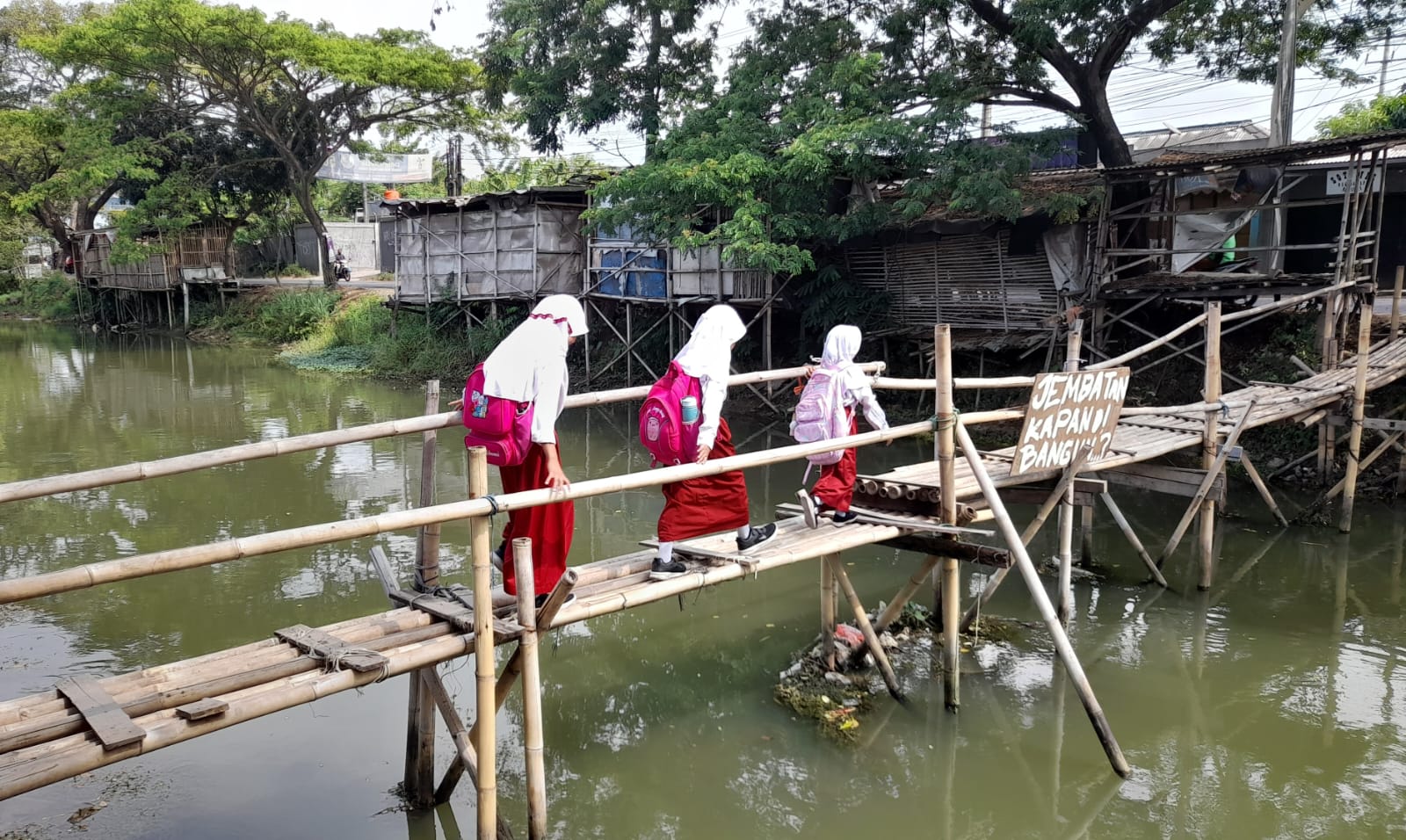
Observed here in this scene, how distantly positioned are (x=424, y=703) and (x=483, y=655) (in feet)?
3.44

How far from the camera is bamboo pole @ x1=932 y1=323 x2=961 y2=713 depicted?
16.7ft

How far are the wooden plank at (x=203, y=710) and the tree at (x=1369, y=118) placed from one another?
1352 cm

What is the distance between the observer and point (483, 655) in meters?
3.71

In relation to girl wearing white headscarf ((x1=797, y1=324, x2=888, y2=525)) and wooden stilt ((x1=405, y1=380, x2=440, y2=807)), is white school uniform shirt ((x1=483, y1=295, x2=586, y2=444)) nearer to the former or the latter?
wooden stilt ((x1=405, y1=380, x2=440, y2=807))

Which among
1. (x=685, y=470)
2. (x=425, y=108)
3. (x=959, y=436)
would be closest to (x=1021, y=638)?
(x=959, y=436)

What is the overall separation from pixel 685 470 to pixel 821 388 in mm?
1458

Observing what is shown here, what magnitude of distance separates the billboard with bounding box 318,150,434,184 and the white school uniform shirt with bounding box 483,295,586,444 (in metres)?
24.2

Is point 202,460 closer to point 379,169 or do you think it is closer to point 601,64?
point 601,64

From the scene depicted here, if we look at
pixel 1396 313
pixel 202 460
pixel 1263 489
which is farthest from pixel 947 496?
pixel 1396 313

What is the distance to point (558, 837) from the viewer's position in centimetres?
464

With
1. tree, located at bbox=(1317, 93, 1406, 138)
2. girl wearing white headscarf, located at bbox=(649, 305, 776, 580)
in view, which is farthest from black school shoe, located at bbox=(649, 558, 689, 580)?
tree, located at bbox=(1317, 93, 1406, 138)

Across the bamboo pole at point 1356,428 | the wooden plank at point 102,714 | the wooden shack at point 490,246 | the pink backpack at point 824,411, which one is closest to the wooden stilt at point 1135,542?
the bamboo pole at point 1356,428

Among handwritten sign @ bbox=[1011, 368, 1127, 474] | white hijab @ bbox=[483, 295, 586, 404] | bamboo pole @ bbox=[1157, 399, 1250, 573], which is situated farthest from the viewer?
bamboo pole @ bbox=[1157, 399, 1250, 573]

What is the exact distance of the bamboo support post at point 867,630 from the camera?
572 cm
